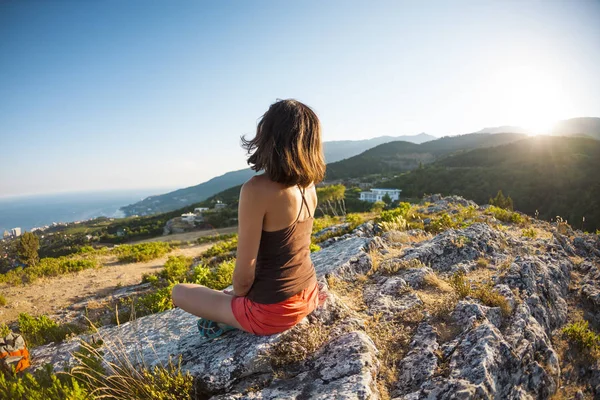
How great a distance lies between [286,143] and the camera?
2.30 meters

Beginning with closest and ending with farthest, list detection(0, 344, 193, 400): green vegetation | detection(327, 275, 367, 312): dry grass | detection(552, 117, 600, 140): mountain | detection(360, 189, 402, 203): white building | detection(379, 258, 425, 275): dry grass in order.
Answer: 1. detection(0, 344, 193, 400): green vegetation
2. detection(327, 275, 367, 312): dry grass
3. detection(379, 258, 425, 275): dry grass
4. detection(360, 189, 402, 203): white building
5. detection(552, 117, 600, 140): mountain

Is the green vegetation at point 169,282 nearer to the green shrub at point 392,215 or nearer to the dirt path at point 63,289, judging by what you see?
the dirt path at point 63,289

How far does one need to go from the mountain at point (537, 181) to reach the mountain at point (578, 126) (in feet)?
395

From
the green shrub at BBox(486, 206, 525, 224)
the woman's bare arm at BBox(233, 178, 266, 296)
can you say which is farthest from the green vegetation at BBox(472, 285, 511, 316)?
the green shrub at BBox(486, 206, 525, 224)

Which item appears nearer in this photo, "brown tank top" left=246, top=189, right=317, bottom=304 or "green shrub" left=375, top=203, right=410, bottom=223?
"brown tank top" left=246, top=189, right=317, bottom=304

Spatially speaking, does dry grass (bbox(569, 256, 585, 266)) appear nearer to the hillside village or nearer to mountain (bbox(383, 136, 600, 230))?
the hillside village

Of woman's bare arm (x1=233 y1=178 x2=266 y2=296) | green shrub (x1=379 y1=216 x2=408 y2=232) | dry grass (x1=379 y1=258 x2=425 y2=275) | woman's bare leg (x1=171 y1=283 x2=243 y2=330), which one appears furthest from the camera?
green shrub (x1=379 y1=216 x2=408 y2=232)

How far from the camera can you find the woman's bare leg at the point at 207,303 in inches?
111

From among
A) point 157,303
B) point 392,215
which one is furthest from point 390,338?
point 392,215

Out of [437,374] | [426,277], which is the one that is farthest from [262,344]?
[426,277]

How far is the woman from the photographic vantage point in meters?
2.31

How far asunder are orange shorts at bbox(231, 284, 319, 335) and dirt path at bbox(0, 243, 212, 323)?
6554 mm

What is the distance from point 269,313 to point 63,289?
8.60 metres

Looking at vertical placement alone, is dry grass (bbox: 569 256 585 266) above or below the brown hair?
below
